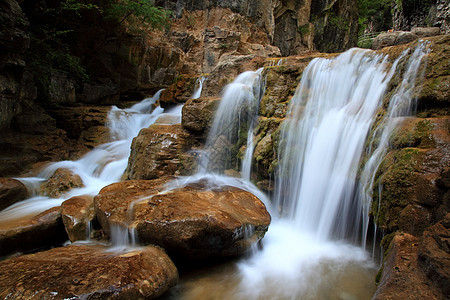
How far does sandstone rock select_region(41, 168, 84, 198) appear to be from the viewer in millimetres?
5955

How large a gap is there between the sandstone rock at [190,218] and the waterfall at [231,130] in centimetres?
184

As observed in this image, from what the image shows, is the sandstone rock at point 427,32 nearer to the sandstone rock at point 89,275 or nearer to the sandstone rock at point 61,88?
the sandstone rock at point 89,275

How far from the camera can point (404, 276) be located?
2127mm

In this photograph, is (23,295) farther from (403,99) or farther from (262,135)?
(403,99)

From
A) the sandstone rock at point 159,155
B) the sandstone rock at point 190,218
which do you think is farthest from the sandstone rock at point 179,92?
the sandstone rock at point 190,218

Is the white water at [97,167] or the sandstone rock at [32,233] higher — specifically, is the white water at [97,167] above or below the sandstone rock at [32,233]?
above

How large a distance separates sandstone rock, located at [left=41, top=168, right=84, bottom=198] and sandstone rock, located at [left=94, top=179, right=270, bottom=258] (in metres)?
2.61

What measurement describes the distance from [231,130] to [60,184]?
4617 millimetres

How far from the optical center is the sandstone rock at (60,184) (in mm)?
5955

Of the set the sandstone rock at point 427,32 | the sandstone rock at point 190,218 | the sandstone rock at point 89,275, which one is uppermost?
the sandstone rock at point 427,32

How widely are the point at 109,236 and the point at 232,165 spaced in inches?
131

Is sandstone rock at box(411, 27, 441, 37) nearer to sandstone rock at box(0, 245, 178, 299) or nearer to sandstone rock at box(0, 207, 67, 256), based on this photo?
sandstone rock at box(0, 245, 178, 299)

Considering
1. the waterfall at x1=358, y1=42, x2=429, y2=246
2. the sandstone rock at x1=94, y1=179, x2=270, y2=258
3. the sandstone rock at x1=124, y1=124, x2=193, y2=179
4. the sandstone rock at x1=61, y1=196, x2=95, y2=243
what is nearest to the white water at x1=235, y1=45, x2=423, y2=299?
the waterfall at x1=358, y1=42, x2=429, y2=246

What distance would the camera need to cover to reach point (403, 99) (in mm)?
3914
